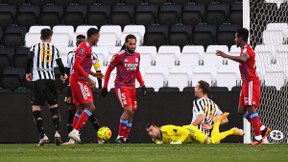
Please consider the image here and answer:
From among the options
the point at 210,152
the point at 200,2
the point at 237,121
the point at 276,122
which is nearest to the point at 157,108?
the point at 237,121

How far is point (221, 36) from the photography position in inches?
550

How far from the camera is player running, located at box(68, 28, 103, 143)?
30.1ft

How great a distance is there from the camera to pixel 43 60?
9164 mm

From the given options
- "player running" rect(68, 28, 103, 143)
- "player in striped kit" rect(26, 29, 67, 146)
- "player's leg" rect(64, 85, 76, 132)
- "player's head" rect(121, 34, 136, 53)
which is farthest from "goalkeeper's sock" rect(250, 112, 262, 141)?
"player's leg" rect(64, 85, 76, 132)

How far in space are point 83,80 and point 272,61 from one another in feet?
16.2

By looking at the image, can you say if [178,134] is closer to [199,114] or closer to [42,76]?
[199,114]

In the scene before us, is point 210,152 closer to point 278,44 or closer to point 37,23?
point 278,44

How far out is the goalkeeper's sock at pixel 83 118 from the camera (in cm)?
924

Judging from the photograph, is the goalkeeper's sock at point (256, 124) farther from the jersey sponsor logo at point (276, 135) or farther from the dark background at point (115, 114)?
the dark background at point (115, 114)

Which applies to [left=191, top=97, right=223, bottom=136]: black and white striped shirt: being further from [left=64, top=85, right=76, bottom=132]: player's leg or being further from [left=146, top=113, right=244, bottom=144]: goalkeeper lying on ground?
[left=64, top=85, right=76, bottom=132]: player's leg

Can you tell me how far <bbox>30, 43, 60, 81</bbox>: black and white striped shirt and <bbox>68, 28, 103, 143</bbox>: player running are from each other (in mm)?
377

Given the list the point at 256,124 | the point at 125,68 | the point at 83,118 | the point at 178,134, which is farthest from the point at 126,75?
the point at 256,124

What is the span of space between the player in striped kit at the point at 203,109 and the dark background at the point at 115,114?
889mm

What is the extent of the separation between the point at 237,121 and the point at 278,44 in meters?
2.72
